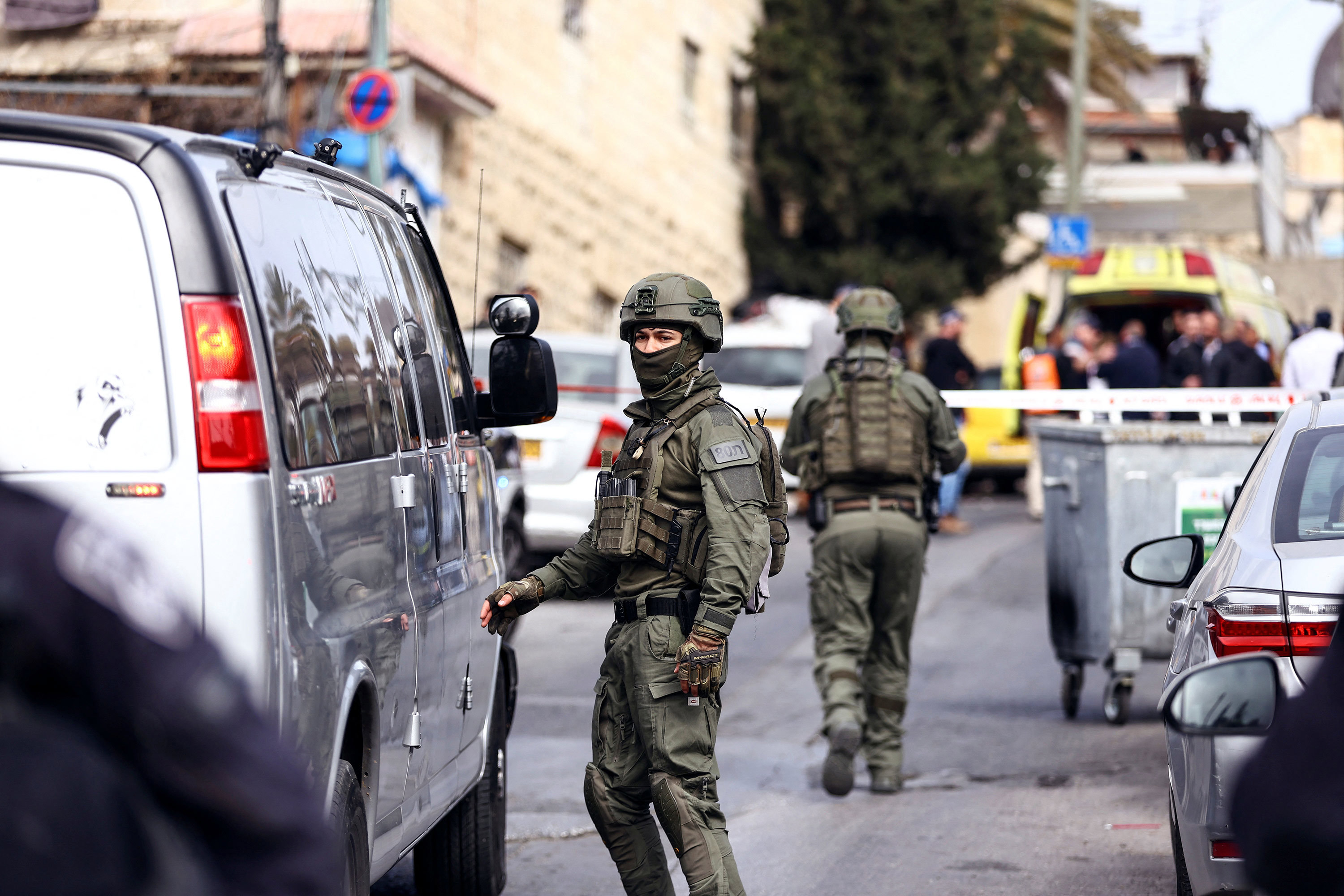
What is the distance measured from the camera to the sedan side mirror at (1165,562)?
5160mm

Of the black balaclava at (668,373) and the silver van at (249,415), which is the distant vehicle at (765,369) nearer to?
the black balaclava at (668,373)

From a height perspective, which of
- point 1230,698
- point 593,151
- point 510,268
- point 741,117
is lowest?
point 1230,698

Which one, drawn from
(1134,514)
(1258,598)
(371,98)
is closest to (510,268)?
(371,98)

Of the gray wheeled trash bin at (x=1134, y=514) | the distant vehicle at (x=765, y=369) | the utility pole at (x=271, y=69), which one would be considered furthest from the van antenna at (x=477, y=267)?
the distant vehicle at (x=765, y=369)

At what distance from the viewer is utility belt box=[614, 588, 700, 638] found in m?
4.62

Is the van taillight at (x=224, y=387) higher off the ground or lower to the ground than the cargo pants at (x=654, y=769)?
higher

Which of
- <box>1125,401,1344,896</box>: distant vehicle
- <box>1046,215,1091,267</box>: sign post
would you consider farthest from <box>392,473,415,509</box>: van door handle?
<box>1046,215,1091,267</box>: sign post

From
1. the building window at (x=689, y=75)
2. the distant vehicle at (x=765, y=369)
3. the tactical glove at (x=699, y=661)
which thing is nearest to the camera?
the tactical glove at (x=699, y=661)

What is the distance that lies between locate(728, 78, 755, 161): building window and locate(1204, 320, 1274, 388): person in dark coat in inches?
605

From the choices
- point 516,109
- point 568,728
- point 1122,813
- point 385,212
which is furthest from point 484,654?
point 516,109

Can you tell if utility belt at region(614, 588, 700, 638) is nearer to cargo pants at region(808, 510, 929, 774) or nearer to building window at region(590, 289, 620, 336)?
cargo pants at region(808, 510, 929, 774)

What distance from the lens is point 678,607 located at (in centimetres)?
463

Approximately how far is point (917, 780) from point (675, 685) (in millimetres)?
3503

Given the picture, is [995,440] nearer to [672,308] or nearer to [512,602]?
[672,308]
